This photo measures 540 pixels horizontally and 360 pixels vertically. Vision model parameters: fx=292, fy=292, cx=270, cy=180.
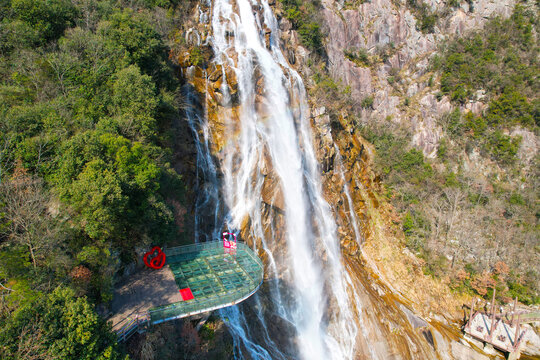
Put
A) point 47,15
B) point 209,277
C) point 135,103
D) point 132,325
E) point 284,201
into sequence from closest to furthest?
point 132,325 → point 209,277 → point 135,103 → point 47,15 → point 284,201

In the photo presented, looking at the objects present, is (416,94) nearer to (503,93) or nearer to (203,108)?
(503,93)

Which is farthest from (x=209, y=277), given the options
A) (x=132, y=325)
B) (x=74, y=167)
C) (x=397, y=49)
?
(x=397, y=49)

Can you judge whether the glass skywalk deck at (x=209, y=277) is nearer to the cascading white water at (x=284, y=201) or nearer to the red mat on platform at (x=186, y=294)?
the red mat on platform at (x=186, y=294)

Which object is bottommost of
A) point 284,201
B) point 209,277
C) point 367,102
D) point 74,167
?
point 209,277

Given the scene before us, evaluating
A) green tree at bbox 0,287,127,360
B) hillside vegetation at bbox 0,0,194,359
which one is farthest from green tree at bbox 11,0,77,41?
green tree at bbox 0,287,127,360

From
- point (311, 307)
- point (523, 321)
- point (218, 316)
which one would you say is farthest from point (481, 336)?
point (218, 316)

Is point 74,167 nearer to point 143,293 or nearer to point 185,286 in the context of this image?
point 143,293

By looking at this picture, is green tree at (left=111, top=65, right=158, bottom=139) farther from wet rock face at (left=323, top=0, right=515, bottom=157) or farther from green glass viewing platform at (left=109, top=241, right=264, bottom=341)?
wet rock face at (left=323, top=0, right=515, bottom=157)
